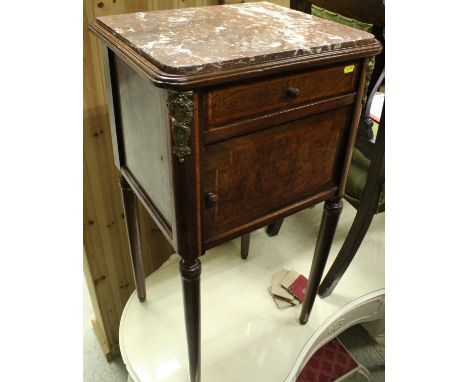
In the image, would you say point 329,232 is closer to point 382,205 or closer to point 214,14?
point 382,205

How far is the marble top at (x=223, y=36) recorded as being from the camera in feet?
2.07

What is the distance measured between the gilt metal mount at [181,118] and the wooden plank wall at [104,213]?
482 millimetres

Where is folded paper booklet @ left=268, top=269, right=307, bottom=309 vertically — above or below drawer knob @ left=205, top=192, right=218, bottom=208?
below

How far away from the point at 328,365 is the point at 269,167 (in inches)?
35.5

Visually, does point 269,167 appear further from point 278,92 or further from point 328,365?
point 328,365

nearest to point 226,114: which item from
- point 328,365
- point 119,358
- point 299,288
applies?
point 299,288

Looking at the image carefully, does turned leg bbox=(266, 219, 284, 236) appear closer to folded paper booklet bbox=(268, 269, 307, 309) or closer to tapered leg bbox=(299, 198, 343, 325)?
folded paper booklet bbox=(268, 269, 307, 309)

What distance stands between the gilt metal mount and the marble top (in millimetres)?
38

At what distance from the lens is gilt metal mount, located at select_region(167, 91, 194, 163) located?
0.60 metres

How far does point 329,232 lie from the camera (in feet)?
3.36

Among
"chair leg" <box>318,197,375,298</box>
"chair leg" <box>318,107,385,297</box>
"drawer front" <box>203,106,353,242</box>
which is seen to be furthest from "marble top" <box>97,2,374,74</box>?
"chair leg" <box>318,197,375,298</box>

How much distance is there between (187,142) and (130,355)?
75 cm

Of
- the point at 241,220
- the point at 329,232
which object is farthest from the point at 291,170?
the point at 329,232

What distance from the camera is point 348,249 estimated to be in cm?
123
